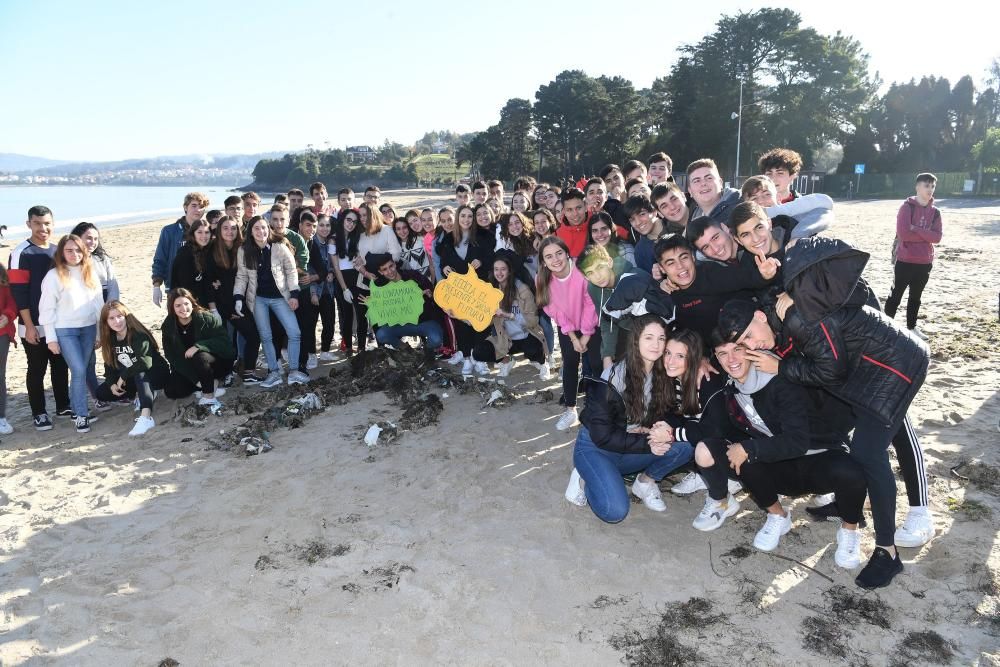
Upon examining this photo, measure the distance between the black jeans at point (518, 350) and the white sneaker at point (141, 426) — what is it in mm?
3328

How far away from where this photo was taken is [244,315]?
6.74 meters

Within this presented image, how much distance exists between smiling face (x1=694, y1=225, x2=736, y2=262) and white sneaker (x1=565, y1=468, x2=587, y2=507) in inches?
69.5

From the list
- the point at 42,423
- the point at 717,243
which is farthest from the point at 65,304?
the point at 717,243

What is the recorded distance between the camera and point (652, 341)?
3924mm

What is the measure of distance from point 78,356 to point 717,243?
581 cm

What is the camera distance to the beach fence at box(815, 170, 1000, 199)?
37713mm

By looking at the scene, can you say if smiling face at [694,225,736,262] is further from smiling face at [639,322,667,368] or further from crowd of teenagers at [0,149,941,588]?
smiling face at [639,322,667,368]

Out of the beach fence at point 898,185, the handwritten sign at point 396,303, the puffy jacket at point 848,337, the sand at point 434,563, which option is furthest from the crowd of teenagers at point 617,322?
the beach fence at point 898,185

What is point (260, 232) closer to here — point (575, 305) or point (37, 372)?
point (37, 372)

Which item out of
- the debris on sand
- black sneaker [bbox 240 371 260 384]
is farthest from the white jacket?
the debris on sand

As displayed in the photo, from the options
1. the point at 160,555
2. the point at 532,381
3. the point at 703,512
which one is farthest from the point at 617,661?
the point at 532,381

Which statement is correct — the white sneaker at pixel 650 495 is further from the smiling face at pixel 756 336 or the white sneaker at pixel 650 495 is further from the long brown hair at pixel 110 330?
the long brown hair at pixel 110 330

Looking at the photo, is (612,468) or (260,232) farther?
(260,232)

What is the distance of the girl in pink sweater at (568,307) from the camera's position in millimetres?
5246
